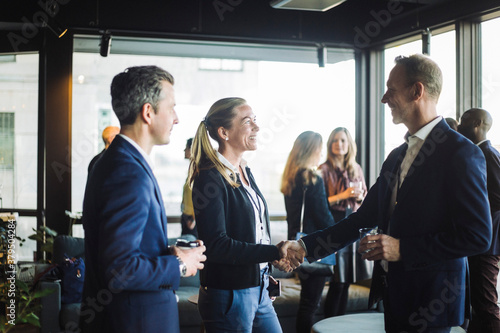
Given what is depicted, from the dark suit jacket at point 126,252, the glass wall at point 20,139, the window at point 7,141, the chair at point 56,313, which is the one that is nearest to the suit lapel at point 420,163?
the dark suit jacket at point 126,252

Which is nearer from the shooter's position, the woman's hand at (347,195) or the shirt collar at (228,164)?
the shirt collar at (228,164)

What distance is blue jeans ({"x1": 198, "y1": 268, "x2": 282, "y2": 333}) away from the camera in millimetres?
2113

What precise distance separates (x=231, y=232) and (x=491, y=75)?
11.1 feet

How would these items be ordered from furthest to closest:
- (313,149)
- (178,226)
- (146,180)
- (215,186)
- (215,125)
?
1. (178,226)
2. (313,149)
3. (215,125)
4. (215,186)
5. (146,180)

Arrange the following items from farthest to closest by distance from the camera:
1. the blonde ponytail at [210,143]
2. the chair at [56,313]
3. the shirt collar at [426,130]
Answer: the chair at [56,313] → the blonde ponytail at [210,143] → the shirt collar at [426,130]

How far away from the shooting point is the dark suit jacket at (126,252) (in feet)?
4.80

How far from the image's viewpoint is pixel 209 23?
5.80 metres

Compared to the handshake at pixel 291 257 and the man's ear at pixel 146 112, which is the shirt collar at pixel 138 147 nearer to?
the man's ear at pixel 146 112

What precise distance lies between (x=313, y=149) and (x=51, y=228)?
9.63 ft

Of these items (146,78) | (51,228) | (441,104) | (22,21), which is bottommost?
(51,228)

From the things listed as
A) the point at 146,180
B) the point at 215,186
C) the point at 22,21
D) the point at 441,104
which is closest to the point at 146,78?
the point at 146,180

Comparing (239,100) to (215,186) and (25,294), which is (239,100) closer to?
(215,186)

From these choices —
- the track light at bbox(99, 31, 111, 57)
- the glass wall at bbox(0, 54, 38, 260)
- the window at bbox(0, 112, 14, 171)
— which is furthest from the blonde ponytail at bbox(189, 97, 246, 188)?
the window at bbox(0, 112, 14, 171)

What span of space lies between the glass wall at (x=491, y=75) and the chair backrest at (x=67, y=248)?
3.63 m
